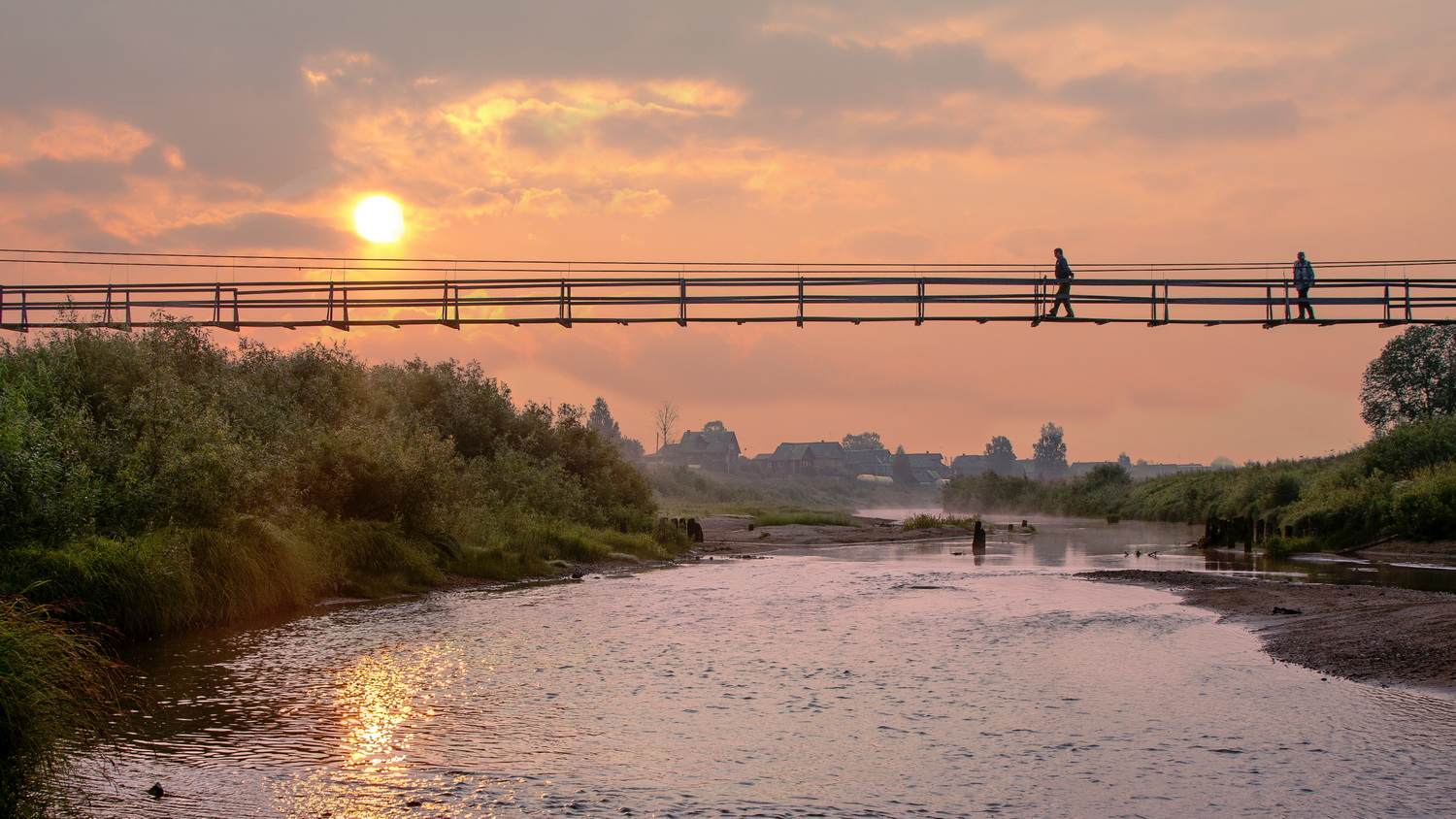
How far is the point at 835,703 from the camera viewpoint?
1316cm

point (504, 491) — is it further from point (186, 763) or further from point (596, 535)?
point (186, 763)

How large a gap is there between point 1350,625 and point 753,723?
493 inches

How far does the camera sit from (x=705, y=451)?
148m

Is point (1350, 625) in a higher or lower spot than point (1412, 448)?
lower

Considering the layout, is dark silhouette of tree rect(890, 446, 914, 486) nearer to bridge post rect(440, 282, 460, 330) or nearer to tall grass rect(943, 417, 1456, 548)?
tall grass rect(943, 417, 1456, 548)

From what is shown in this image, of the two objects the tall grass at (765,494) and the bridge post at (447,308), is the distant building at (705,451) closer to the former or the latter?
the tall grass at (765,494)

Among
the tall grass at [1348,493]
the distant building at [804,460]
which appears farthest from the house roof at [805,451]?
the tall grass at [1348,493]

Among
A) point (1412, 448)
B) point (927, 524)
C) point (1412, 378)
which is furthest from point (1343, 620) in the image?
point (1412, 378)

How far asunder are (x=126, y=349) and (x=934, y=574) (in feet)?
78.6

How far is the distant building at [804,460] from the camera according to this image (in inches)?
6097

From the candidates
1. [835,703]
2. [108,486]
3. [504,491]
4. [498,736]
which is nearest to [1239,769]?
[835,703]

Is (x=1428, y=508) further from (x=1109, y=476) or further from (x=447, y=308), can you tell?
(x=1109, y=476)

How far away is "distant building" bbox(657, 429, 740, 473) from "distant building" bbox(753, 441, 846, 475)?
21.3ft

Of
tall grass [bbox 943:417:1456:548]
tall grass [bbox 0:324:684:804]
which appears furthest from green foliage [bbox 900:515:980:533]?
tall grass [bbox 0:324:684:804]
